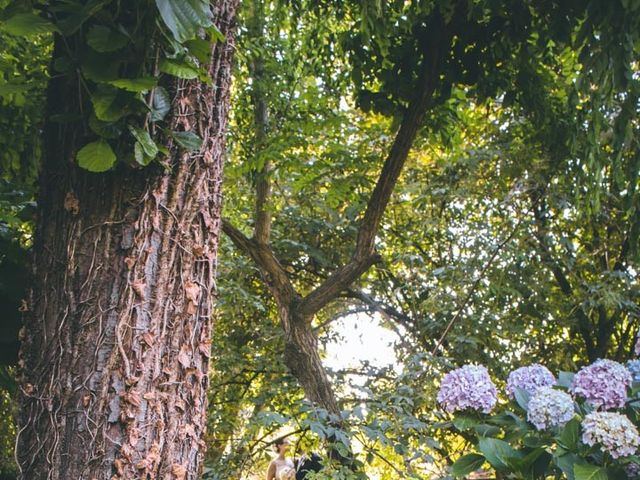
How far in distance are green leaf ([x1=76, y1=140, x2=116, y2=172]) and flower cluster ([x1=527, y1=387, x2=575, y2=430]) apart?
1.26m

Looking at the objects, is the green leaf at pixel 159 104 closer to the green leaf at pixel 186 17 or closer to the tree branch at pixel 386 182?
the green leaf at pixel 186 17

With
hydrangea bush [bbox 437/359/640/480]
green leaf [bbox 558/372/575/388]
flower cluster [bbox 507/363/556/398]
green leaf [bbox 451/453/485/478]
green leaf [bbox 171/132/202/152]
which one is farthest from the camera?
green leaf [bbox 558/372/575/388]

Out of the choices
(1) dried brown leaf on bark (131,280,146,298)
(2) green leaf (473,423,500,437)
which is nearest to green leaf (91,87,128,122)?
(1) dried brown leaf on bark (131,280,146,298)

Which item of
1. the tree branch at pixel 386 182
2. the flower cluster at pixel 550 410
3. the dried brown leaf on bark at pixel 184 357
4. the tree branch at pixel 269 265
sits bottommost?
the flower cluster at pixel 550 410

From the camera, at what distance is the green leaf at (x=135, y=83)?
1331mm

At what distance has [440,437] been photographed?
6258mm

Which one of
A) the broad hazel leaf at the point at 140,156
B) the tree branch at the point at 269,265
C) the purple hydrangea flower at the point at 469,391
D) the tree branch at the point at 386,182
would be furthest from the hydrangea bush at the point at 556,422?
the tree branch at the point at 269,265

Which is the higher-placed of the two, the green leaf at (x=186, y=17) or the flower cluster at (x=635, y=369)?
the green leaf at (x=186, y=17)

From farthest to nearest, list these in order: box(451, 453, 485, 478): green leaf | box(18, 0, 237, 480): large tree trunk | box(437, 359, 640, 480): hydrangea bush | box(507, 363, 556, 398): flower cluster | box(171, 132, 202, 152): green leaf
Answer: box(507, 363, 556, 398): flower cluster < box(451, 453, 485, 478): green leaf < box(437, 359, 640, 480): hydrangea bush < box(171, 132, 202, 152): green leaf < box(18, 0, 237, 480): large tree trunk

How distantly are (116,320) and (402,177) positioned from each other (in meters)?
5.25

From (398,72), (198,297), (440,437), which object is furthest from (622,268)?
(198,297)

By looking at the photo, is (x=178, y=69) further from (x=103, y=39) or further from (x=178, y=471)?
(x=178, y=471)

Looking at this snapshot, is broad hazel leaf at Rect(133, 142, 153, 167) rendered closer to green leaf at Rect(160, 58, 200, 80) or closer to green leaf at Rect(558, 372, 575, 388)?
green leaf at Rect(160, 58, 200, 80)

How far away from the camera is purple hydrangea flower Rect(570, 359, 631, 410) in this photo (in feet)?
6.00
